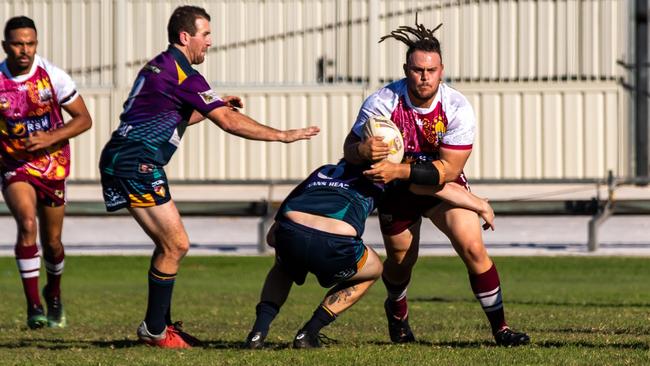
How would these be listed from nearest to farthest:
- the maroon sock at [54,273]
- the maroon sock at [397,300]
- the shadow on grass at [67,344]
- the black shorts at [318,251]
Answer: the black shorts at [318,251], the shadow on grass at [67,344], the maroon sock at [397,300], the maroon sock at [54,273]

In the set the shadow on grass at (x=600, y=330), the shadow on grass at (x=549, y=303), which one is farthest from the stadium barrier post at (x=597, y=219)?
the shadow on grass at (x=600, y=330)

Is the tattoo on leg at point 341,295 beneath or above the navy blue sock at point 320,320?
above

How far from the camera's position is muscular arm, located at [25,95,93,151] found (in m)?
10.5

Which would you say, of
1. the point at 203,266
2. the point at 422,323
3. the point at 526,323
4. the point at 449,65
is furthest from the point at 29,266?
the point at 449,65

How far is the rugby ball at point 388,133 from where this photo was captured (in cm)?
855

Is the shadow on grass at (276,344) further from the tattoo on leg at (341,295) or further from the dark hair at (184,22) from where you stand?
the dark hair at (184,22)

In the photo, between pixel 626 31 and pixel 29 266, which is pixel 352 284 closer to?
pixel 29 266

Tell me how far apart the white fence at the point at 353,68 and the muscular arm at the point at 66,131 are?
12293mm

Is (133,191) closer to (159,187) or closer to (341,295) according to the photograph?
(159,187)

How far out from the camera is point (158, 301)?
29.9 ft

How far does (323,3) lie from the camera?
2358 cm

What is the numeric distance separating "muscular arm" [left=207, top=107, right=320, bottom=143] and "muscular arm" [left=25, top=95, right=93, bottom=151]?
2.03 m

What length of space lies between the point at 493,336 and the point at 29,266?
3672 mm

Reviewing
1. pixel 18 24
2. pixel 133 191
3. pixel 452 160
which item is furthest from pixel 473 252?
pixel 18 24
